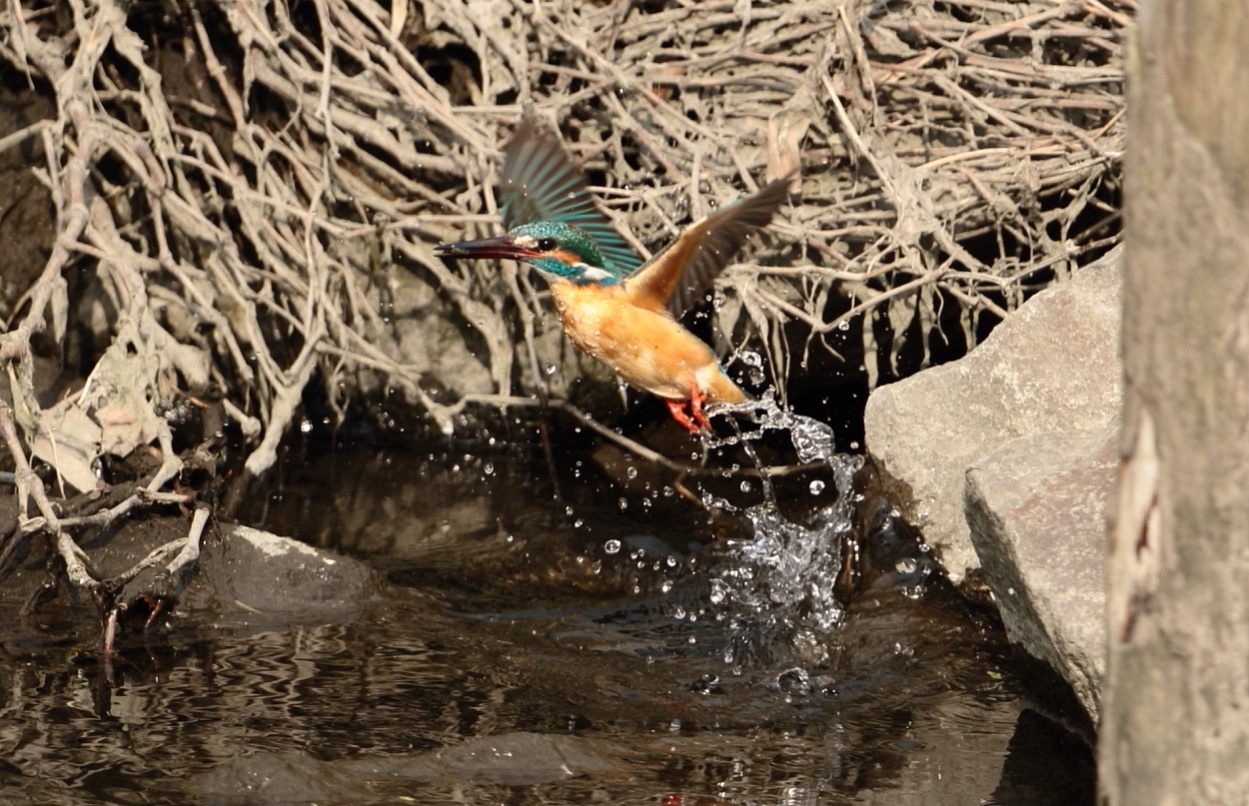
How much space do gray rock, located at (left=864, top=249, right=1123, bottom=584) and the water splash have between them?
40cm

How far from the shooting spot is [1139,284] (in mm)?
1462

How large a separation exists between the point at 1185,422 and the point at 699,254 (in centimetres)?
256

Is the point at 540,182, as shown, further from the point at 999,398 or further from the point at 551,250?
the point at 999,398

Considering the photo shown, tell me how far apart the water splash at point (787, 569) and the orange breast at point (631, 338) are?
30 centimetres

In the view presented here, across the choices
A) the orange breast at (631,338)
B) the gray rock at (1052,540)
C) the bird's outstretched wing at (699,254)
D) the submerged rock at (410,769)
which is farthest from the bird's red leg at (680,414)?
the submerged rock at (410,769)

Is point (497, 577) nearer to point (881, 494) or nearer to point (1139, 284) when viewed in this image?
point (881, 494)

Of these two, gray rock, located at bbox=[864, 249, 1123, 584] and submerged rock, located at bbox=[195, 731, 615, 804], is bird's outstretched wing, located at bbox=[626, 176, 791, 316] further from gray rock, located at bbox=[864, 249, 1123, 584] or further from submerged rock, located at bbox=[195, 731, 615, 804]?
submerged rock, located at bbox=[195, 731, 615, 804]

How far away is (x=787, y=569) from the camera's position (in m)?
4.11

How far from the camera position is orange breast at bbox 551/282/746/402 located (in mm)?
4129

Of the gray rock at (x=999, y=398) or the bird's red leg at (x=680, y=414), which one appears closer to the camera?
the gray rock at (x=999, y=398)

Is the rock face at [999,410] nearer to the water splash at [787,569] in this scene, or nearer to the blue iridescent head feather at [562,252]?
the water splash at [787,569]

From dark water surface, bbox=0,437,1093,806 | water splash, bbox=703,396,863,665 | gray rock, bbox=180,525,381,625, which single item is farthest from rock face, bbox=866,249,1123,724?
gray rock, bbox=180,525,381,625

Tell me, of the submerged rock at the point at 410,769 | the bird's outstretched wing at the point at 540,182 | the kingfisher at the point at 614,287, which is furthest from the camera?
the bird's outstretched wing at the point at 540,182

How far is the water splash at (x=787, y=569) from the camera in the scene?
12.2 ft
